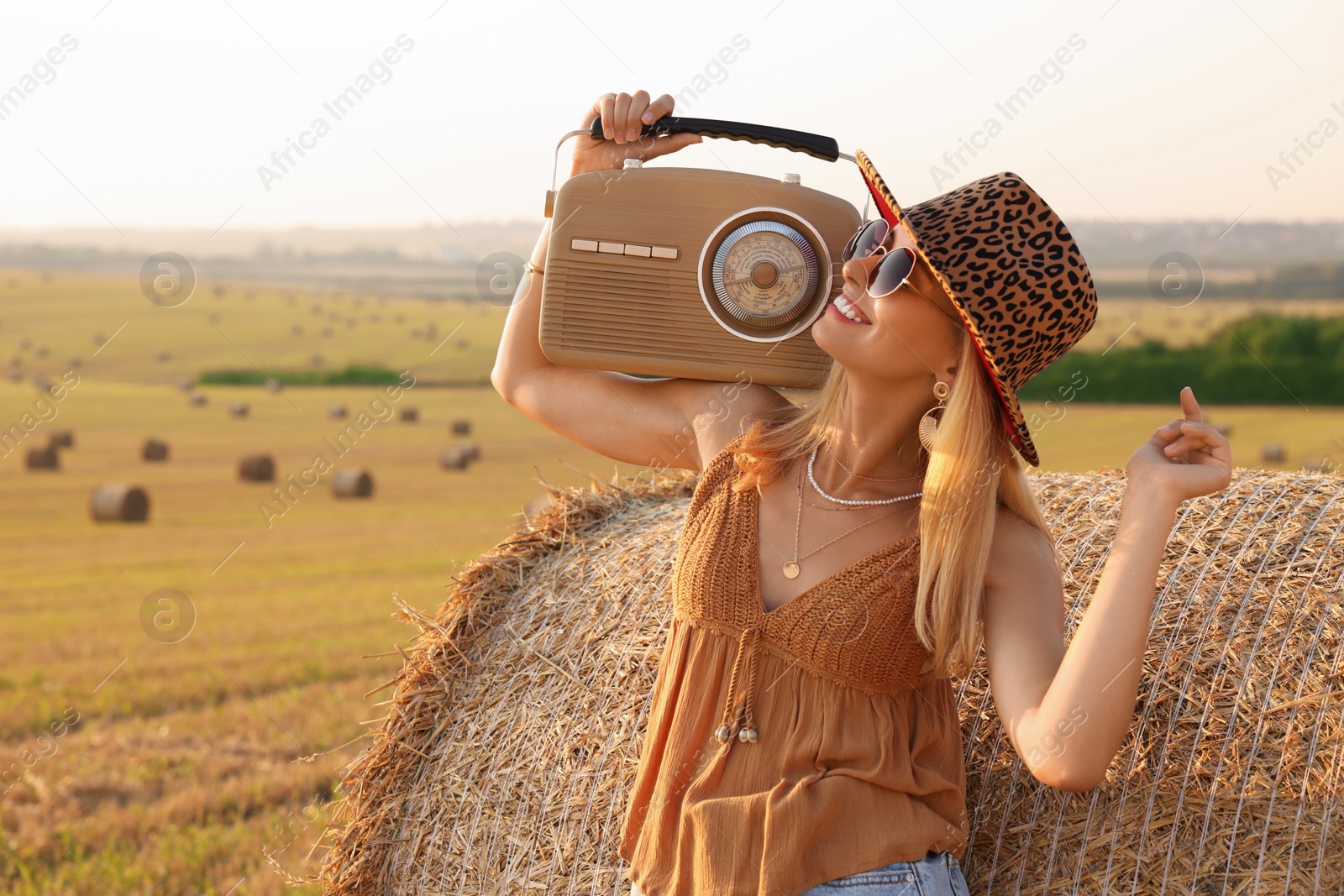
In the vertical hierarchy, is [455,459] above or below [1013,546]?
above

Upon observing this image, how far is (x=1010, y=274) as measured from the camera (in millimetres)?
1605

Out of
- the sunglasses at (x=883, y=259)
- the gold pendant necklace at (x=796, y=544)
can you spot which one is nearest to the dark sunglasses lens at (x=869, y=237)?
the sunglasses at (x=883, y=259)

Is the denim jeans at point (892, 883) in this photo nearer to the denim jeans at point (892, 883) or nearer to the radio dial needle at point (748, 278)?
the denim jeans at point (892, 883)

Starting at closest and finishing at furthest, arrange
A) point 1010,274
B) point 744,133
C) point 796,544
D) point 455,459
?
1. point 1010,274
2. point 796,544
3. point 744,133
4. point 455,459

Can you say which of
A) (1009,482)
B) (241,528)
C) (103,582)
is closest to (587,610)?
(1009,482)

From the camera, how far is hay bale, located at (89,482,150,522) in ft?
30.3

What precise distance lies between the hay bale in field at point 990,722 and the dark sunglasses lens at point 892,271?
949mm

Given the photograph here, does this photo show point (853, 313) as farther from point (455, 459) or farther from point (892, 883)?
point (455, 459)

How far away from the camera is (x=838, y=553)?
5.96ft

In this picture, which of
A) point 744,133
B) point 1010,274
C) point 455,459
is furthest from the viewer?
point 455,459

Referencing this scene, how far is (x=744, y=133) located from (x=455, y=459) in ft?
34.2

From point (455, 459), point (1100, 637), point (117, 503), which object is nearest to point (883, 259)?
point (1100, 637)

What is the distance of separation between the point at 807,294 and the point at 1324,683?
1220mm

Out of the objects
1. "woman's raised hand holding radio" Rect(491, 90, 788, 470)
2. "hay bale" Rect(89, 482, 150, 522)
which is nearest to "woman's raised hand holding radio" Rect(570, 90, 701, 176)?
"woman's raised hand holding radio" Rect(491, 90, 788, 470)
